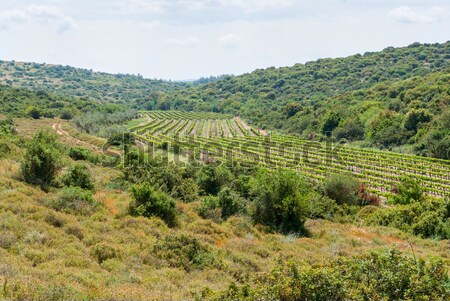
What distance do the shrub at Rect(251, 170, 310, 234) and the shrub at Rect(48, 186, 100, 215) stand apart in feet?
34.7

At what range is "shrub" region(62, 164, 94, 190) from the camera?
19.3 metres

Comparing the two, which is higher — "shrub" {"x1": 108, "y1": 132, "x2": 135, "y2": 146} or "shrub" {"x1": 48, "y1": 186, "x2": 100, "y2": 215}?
"shrub" {"x1": 108, "y1": 132, "x2": 135, "y2": 146}

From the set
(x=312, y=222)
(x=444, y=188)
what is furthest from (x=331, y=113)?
(x=312, y=222)

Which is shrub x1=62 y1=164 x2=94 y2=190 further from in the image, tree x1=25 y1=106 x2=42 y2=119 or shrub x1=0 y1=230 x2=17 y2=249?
tree x1=25 y1=106 x2=42 y2=119

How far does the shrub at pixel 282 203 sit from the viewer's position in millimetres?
21875

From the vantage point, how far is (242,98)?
193750 millimetres

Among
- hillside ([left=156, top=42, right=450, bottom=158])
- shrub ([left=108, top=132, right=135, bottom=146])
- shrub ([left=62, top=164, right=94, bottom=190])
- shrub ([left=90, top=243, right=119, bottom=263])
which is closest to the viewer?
shrub ([left=90, top=243, right=119, bottom=263])

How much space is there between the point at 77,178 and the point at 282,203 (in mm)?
12205

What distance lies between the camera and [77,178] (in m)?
19.7

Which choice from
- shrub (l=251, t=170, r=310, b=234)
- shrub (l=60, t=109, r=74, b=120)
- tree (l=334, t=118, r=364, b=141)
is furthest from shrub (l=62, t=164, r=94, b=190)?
tree (l=334, t=118, r=364, b=141)

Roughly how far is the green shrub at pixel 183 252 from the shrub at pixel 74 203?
4.57 metres

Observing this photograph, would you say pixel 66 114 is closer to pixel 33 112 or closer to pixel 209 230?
pixel 33 112

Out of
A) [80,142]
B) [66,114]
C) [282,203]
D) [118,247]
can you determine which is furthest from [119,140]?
[118,247]

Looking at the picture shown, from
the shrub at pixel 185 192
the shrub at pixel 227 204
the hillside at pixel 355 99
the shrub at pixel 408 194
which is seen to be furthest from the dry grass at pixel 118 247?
the hillside at pixel 355 99
